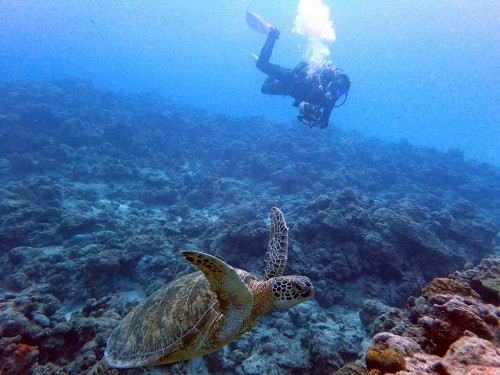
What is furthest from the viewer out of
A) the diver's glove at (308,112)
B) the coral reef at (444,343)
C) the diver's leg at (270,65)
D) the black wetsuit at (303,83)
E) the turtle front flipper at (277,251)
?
the diver's leg at (270,65)

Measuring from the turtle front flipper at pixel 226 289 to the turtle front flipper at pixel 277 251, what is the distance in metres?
0.72

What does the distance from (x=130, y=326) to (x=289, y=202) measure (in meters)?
7.71

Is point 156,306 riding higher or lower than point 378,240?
lower

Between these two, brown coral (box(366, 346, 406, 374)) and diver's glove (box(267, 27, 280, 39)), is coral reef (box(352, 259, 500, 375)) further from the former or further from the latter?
diver's glove (box(267, 27, 280, 39))

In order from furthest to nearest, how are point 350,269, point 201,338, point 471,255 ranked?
point 471,255, point 350,269, point 201,338

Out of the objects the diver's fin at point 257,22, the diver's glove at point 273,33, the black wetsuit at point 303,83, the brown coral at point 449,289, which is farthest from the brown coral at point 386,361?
the diver's fin at point 257,22

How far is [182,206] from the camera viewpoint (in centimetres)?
936

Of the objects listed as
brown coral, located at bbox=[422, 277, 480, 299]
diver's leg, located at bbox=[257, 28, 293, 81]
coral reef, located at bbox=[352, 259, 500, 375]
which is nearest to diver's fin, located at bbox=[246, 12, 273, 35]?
diver's leg, located at bbox=[257, 28, 293, 81]

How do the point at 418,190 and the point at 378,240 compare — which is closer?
the point at 378,240

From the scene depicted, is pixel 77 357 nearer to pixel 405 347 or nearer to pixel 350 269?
pixel 405 347

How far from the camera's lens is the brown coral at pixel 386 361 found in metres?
1.86

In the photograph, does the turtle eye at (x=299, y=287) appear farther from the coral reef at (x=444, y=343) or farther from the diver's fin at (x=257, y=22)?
the diver's fin at (x=257, y=22)

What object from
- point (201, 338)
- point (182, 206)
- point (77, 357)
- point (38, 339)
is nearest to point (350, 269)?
point (201, 338)

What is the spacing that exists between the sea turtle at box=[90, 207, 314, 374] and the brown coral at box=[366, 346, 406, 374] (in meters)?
0.66
